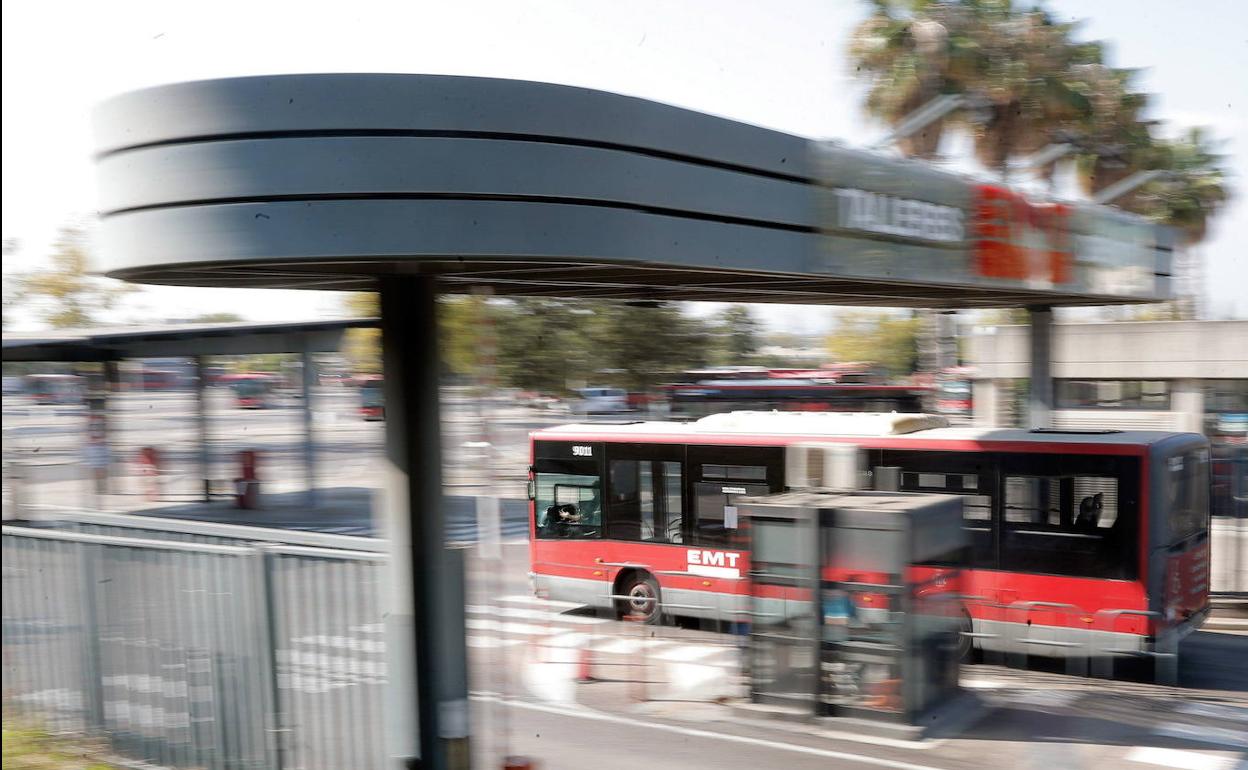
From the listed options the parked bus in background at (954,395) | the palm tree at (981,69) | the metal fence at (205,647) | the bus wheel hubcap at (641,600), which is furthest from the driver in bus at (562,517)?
the parked bus in background at (954,395)

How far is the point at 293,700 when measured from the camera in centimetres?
715

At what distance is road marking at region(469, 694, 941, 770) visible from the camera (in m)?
9.96

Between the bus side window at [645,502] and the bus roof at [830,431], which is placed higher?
the bus roof at [830,431]

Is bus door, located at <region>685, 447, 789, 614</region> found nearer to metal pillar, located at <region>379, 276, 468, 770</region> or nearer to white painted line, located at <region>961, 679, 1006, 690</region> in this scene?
white painted line, located at <region>961, 679, 1006, 690</region>

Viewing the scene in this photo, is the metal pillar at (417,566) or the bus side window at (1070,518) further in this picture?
the bus side window at (1070,518)

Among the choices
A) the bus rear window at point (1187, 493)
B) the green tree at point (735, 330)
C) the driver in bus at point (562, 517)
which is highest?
the green tree at point (735, 330)

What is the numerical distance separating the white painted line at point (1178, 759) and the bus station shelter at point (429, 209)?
5.00 metres

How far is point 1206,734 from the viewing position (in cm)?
1067

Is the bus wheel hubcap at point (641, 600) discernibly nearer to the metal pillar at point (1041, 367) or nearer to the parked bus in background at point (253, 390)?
the metal pillar at point (1041, 367)

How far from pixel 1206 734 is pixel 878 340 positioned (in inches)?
1961

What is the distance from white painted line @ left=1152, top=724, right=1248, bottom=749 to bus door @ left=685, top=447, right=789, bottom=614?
5341mm

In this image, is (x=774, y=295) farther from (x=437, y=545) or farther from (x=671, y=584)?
(x=437, y=545)

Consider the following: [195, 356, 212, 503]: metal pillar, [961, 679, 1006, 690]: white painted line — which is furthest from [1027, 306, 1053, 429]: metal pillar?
[195, 356, 212, 503]: metal pillar

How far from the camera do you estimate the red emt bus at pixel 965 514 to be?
12.6 m
